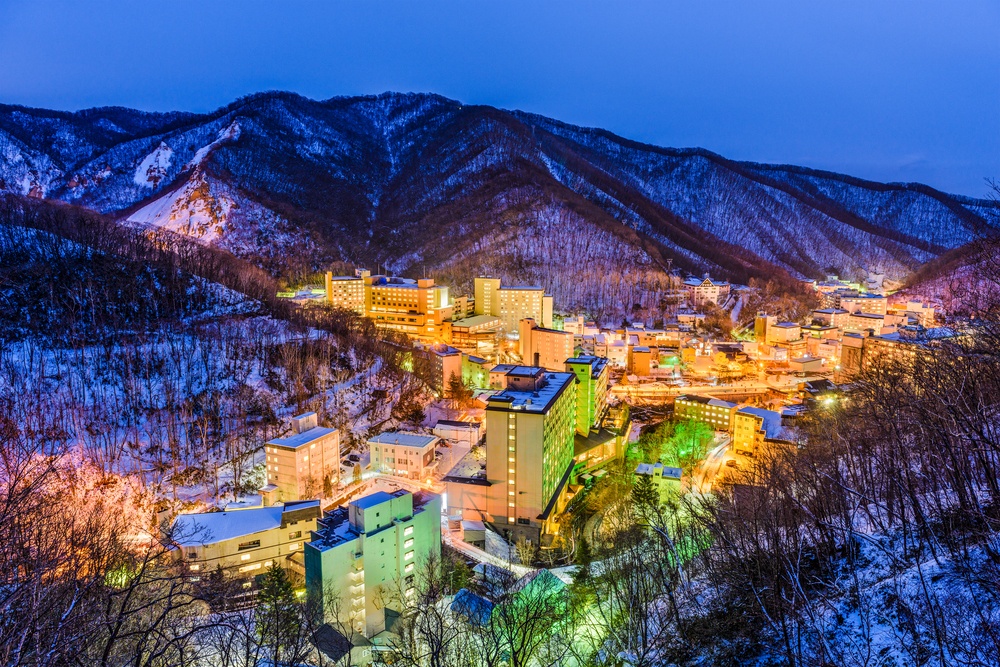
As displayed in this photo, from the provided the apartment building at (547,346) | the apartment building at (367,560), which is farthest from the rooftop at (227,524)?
the apartment building at (547,346)

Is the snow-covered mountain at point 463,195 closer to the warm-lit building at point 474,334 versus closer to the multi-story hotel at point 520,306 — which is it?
the multi-story hotel at point 520,306

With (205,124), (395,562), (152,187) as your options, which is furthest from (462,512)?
(205,124)

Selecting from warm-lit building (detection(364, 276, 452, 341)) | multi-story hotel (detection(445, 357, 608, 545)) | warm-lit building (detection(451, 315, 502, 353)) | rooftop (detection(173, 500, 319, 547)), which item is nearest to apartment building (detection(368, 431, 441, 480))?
multi-story hotel (detection(445, 357, 608, 545))

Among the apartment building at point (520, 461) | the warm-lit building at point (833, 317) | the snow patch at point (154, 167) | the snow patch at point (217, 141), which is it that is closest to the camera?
the apartment building at point (520, 461)

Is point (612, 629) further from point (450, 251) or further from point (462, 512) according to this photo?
point (450, 251)

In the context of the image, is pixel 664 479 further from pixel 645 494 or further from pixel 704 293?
pixel 704 293

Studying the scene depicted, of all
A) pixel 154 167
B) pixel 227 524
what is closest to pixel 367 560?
pixel 227 524
